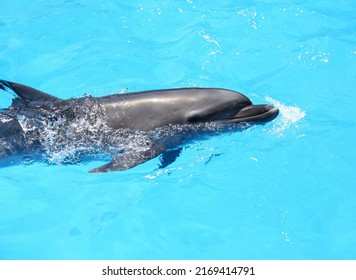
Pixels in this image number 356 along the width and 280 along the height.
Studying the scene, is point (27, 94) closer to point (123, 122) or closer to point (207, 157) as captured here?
point (123, 122)

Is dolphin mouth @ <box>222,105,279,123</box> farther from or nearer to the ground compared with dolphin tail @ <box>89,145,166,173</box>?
farther from the ground

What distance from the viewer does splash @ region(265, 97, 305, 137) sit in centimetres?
848

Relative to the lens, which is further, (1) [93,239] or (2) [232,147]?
(2) [232,147]

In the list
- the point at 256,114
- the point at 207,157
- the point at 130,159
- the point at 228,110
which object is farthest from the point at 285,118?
the point at 130,159

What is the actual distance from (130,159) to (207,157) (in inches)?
A: 62.7

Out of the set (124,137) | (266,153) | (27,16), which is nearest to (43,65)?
(27,16)

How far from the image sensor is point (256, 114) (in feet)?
23.1

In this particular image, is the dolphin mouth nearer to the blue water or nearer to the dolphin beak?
the dolphin beak

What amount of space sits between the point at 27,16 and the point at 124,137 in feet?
23.9

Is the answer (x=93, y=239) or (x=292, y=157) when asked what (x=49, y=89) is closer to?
(x=93, y=239)

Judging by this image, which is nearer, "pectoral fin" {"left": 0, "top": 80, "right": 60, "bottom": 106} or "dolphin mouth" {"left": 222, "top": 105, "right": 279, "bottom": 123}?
"dolphin mouth" {"left": 222, "top": 105, "right": 279, "bottom": 123}

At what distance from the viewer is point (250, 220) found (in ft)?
23.3

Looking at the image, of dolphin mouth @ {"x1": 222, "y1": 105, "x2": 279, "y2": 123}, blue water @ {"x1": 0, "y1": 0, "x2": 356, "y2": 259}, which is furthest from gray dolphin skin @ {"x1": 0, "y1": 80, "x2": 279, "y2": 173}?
blue water @ {"x1": 0, "y1": 0, "x2": 356, "y2": 259}
